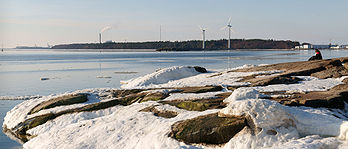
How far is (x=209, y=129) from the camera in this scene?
35.6 feet

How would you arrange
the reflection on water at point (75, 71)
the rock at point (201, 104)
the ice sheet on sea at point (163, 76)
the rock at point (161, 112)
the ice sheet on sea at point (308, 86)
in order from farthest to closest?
the reflection on water at point (75, 71), the ice sheet on sea at point (163, 76), the ice sheet on sea at point (308, 86), the rock at point (161, 112), the rock at point (201, 104)

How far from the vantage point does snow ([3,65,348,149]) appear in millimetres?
9969

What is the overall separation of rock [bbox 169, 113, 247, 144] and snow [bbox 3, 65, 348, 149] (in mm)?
197

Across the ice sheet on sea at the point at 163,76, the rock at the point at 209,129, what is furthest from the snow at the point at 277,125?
the ice sheet on sea at the point at 163,76

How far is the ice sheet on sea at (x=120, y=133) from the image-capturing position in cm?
1164

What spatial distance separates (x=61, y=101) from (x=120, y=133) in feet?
25.3

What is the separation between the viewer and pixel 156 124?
1268cm

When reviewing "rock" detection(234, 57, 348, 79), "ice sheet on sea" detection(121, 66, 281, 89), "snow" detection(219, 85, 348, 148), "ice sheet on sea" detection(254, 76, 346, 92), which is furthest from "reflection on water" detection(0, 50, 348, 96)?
"snow" detection(219, 85, 348, 148)

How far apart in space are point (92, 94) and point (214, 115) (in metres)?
11.2

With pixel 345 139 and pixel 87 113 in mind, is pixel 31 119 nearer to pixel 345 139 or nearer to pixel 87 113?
pixel 87 113

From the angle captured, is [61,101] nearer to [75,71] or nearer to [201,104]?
[201,104]

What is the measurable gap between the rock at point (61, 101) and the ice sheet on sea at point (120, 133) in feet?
11.3

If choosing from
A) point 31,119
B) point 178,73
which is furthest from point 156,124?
point 178,73

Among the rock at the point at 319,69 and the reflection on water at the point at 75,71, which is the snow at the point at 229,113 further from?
the reflection on water at the point at 75,71
